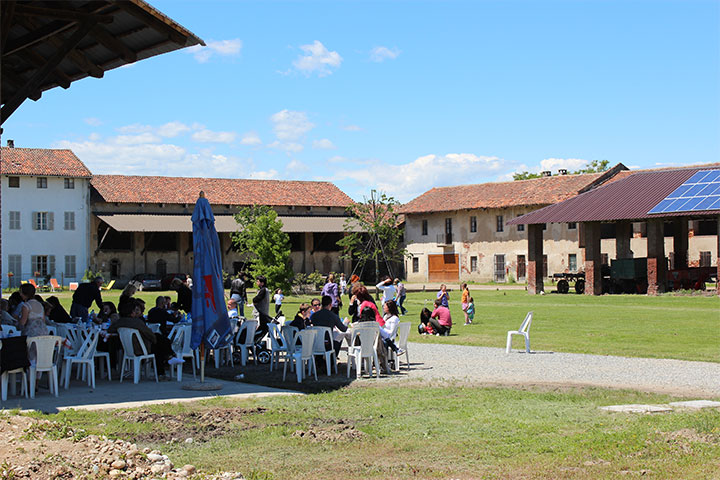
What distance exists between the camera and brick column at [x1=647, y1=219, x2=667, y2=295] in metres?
34.2

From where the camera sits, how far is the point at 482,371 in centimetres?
1170

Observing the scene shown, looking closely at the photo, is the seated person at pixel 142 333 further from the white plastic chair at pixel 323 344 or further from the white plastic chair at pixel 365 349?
the white plastic chair at pixel 365 349

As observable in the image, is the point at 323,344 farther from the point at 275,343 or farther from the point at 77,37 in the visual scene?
the point at 77,37

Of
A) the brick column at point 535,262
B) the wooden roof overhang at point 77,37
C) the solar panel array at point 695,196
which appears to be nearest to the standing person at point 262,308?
the wooden roof overhang at point 77,37

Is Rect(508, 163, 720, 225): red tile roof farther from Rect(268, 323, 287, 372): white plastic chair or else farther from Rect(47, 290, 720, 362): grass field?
Rect(268, 323, 287, 372): white plastic chair

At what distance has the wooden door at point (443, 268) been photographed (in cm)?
5525

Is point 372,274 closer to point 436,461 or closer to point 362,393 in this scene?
point 362,393

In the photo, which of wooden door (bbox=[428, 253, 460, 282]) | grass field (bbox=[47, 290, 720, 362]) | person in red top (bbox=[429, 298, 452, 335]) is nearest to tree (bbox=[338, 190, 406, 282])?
wooden door (bbox=[428, 253, 460, 282])

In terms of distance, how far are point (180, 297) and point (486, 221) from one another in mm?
40151

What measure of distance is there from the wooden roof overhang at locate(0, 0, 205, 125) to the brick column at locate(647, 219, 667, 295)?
2721cm

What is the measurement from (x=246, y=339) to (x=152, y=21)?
16.5 ft

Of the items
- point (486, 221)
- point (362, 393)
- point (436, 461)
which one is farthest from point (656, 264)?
point (436, 461)

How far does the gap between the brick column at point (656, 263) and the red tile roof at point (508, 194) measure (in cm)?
1552

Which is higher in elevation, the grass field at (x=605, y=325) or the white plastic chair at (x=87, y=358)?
the white plastic chair at (x=87, y=358)
